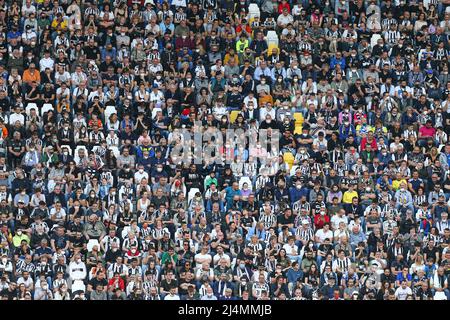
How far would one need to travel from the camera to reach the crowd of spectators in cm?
3625

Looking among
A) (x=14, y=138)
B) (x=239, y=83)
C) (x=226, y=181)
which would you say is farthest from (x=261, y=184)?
(x=14, y=138)

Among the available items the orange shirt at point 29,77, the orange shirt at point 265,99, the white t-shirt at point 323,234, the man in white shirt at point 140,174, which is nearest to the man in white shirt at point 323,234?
the white t-shirt at point 323,234

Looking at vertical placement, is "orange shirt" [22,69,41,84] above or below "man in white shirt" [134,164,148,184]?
above

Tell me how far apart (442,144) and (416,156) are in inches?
32.4

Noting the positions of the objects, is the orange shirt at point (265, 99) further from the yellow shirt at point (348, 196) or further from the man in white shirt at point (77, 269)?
the man in white shirt at point (77, 269)

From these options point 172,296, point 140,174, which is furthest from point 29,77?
point 172,296

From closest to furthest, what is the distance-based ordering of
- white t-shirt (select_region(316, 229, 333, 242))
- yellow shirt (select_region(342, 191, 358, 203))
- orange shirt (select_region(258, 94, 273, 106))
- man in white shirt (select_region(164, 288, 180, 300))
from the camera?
man in white shirt (select_region(164, 288, 180, 300)), white t-shirt (select_region(316, 229, 333, 242)), yellow shirt (select_region(342, 191, 358, 203)), orange shirt (select_region(258, 94, 273, 106))

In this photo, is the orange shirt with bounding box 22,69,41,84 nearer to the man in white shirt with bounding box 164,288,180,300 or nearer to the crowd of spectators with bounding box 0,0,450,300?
the crowd of spectators with bounding box 0,0,450,300

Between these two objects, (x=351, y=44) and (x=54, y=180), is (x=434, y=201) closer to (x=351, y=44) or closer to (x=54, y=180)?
(x=351, y=44)

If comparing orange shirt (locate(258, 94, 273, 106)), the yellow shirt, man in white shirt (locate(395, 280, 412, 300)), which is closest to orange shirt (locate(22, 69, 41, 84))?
orange shirt (locate(258, 94, 273, 106))

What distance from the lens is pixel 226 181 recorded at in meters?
38.1

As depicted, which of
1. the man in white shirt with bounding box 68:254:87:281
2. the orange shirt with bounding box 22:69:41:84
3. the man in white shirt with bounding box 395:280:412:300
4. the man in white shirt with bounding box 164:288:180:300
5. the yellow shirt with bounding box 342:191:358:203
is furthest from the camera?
the orange shirt with bounding box 22:69:41:84

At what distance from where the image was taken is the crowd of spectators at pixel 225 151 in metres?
36.2

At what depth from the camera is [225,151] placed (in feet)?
127
